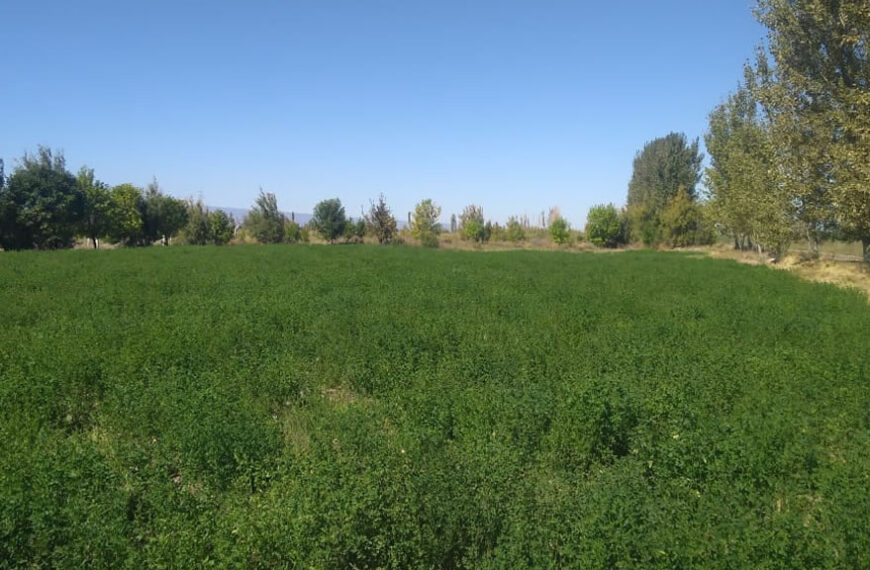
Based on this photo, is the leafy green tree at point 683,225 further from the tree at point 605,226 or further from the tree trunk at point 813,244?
the tree trunk at point 813,244

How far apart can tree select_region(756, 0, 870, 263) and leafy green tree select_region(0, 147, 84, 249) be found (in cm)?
4246

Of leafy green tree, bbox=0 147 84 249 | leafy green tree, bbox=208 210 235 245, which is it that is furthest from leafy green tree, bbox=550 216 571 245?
leafy green tree, bbox=0 147 84 249

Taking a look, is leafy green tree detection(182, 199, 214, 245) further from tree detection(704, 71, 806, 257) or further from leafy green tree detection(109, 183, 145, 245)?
tree detection(704, 71, 806, 257)

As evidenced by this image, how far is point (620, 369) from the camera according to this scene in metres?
7.09

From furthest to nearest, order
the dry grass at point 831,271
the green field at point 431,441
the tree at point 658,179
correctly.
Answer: the tree at point 658,179, the dry grass at point 831,271, the green field at point 431,441

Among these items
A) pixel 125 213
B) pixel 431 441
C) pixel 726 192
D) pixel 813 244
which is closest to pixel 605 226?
pixel 726 192

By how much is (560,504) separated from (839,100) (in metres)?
22.7

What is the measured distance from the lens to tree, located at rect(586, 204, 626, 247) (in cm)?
5631

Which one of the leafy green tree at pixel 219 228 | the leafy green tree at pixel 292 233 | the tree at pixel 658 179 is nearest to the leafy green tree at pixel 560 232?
the tree at pixel 658 179

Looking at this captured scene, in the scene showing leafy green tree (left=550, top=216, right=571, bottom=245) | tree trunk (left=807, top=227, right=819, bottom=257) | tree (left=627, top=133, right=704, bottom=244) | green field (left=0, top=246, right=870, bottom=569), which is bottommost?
green field (left=0, top=246, right=870, bottom=569)

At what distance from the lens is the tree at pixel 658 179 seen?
55.4 meters

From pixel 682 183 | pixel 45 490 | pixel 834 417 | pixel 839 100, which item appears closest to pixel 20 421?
pixel 45 490

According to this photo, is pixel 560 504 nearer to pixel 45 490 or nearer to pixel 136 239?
pixel 45 490

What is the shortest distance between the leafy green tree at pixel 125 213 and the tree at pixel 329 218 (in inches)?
675
